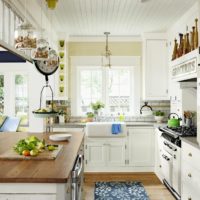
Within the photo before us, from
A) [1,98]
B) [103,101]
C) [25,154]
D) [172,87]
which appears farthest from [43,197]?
[1,98]

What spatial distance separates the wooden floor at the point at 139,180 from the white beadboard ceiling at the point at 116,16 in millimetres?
2587

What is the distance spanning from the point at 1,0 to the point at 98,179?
338 cm

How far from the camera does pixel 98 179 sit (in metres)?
5.27

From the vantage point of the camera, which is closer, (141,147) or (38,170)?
(38,170)

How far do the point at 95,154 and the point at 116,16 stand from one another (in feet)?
7.88

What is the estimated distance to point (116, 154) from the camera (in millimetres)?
5695

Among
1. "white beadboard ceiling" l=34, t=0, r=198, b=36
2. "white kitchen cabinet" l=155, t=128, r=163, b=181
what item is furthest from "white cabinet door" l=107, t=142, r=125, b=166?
"white beadboard ceiling" l=34, t=0, r=198, b=36

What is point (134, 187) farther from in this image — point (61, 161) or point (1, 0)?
point (1, 0)

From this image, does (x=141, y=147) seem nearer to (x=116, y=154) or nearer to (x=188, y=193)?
(x=116, y=154)

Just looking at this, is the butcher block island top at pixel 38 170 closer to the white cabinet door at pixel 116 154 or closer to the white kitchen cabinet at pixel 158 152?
the white kitchen cabinet at pixel 158 152

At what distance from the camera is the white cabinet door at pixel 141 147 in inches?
223

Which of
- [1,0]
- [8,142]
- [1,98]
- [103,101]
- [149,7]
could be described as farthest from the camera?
[1,98]

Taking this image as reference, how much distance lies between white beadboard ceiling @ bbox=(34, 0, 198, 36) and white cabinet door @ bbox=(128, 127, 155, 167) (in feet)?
5.98

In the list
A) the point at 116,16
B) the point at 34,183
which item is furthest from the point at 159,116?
the point at 34,183
